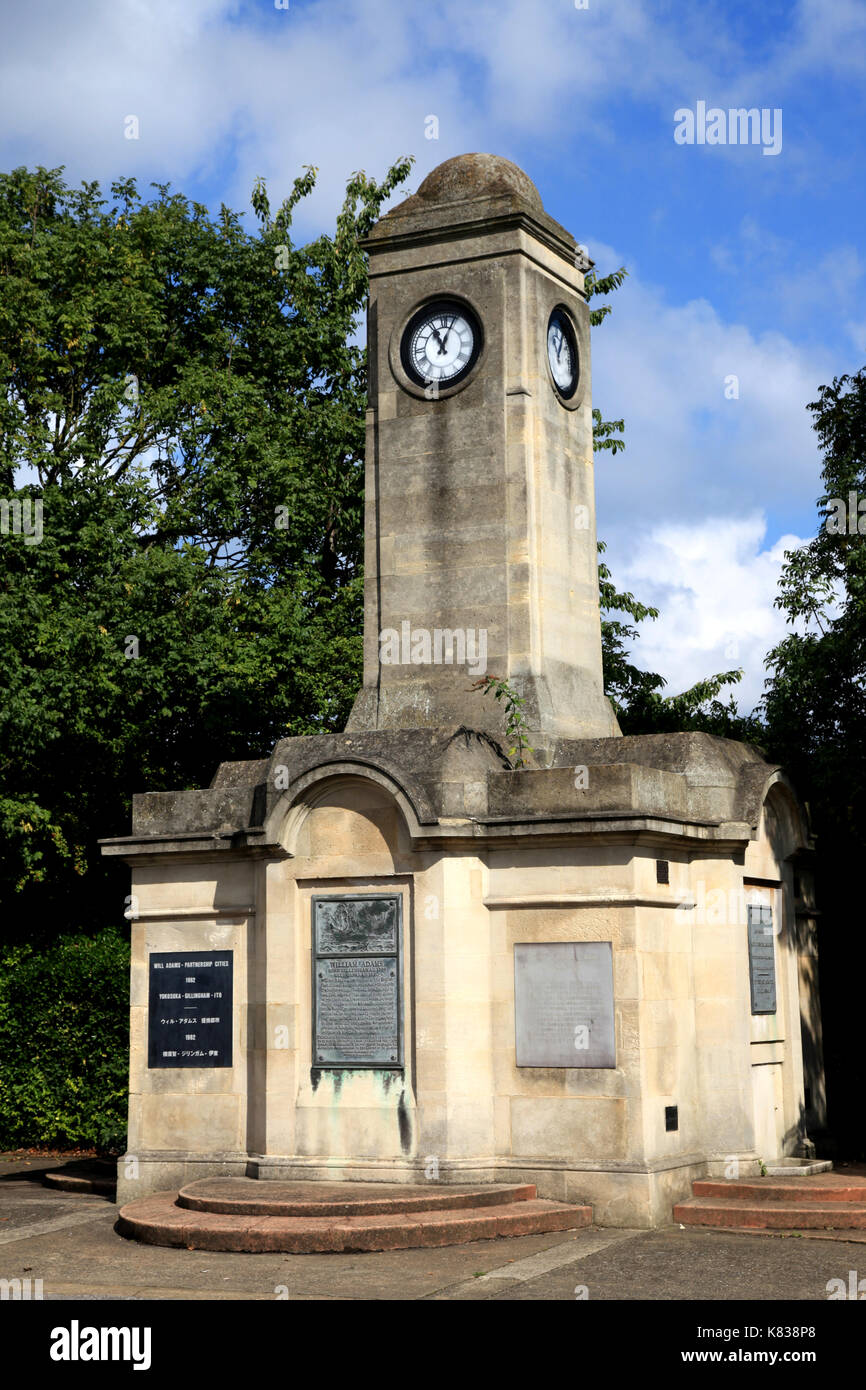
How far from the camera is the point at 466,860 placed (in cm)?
1355

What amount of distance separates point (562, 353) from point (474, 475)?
199 cm

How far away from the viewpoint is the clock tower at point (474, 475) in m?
14.8

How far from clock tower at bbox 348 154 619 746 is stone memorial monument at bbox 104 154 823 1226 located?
0.10 feet

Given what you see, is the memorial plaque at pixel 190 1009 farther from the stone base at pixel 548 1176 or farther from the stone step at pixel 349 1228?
the stone step at pixel 349 1228

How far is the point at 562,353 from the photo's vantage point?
52.5ft

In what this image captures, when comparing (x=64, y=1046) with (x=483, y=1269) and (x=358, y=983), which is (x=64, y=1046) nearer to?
(x=358, y=983)

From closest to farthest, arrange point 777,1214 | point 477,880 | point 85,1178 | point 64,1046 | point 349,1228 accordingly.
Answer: point 349,1228, point 777,1214, point 477,880, point 85,1178, point 64,1046

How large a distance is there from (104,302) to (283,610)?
6.28 metres

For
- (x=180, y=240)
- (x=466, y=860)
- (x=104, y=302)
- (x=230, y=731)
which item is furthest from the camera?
(x=180, y=240)

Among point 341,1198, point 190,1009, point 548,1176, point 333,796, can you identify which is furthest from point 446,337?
point 341,1198

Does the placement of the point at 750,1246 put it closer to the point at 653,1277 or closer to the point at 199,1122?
the point at 653,1277

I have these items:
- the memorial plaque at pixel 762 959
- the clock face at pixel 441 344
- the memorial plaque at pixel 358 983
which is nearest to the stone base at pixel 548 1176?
the memorial plaque at pixel 358 983

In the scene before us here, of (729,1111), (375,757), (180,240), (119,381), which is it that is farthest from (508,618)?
(180,240)

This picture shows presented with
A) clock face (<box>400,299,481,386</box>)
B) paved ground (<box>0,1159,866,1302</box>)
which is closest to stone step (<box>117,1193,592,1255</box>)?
paved ground (<box>0,1159,866,1302</box>)
